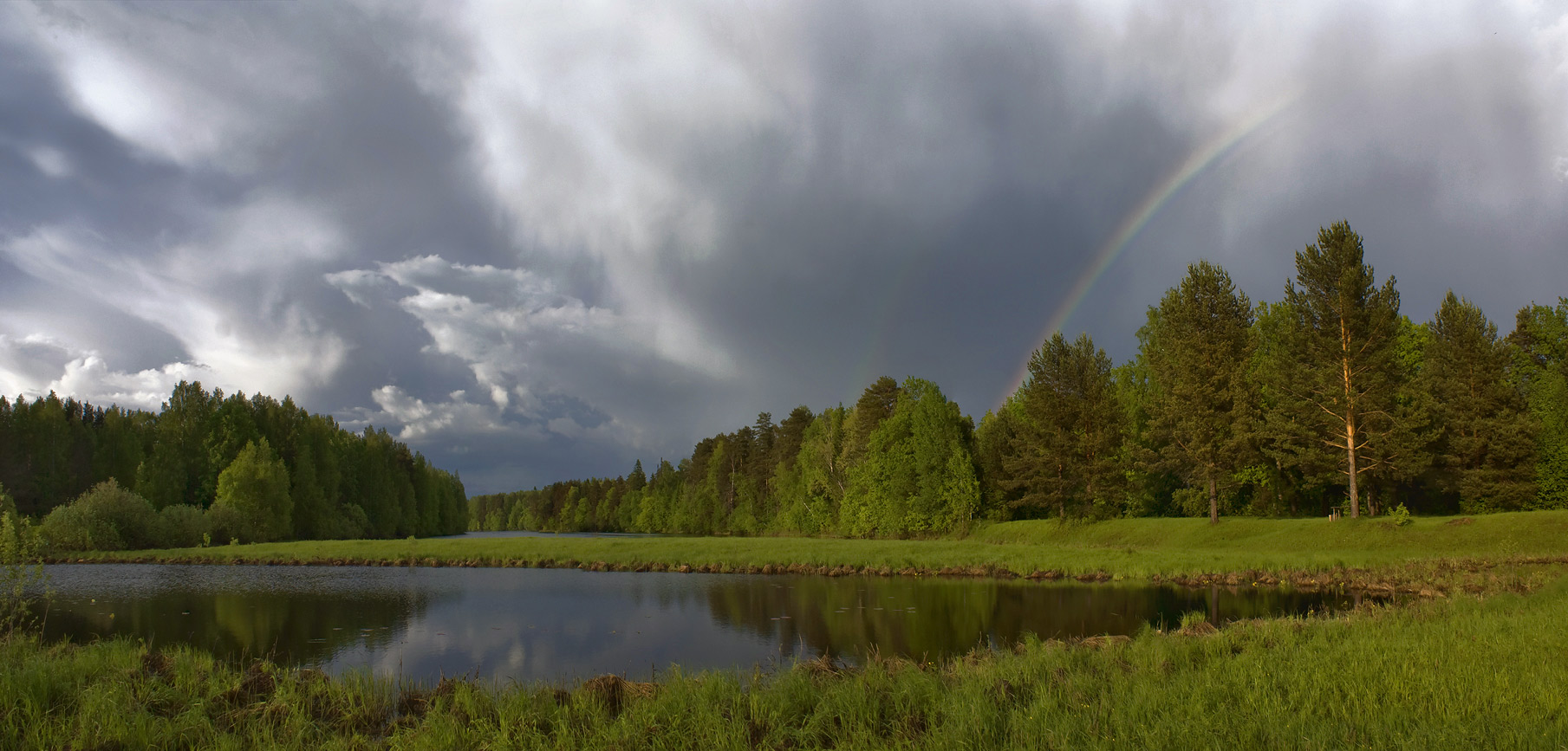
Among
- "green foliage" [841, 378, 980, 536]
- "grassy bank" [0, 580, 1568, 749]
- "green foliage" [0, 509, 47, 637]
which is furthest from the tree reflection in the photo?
"green foliage" [841, 378, 980, 536]

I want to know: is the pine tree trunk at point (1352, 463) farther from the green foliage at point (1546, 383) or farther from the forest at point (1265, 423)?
the green foliage at point (1546, 383)

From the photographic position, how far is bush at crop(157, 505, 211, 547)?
56312mm

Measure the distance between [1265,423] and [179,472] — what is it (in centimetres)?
9227

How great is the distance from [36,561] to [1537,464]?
66.5 m

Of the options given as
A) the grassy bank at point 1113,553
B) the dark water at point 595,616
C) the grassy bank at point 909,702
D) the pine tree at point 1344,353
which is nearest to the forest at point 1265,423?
the pine tree at point 1344,353

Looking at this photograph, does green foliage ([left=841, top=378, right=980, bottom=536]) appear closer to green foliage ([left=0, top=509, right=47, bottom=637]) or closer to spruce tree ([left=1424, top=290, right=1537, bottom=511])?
spruce tree ([left=1424, top=290, right=1537, bottom=511])

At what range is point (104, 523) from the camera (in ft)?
172

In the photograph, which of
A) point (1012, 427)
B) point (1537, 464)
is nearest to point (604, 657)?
point (1012, 427)

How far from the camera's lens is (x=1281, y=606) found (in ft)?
75.0

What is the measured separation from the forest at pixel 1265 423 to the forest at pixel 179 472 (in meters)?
55.5

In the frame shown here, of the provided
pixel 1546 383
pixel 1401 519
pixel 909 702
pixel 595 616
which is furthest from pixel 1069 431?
pixel 909 702

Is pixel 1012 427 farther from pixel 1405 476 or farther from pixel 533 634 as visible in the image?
pixel 533 634

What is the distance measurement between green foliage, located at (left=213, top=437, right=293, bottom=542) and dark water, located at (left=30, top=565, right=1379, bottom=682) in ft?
101

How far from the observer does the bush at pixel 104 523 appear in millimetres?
50188
